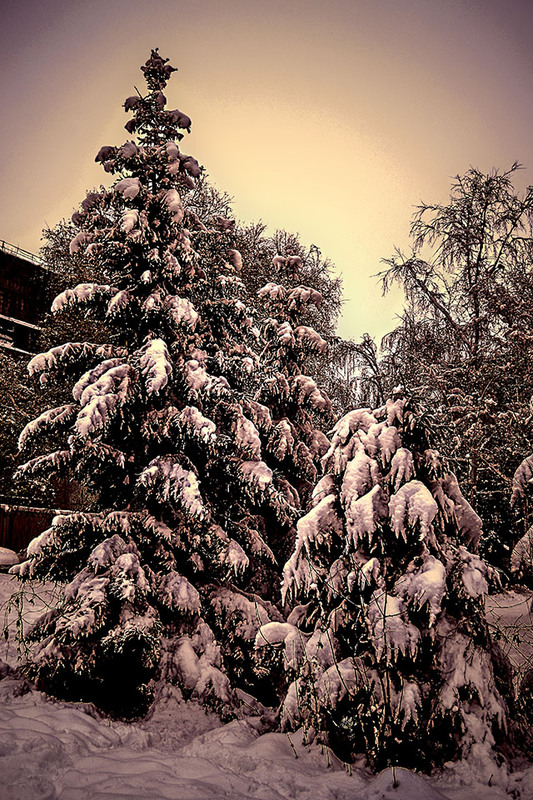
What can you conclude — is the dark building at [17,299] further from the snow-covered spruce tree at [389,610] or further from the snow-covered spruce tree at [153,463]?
the snow-covered spruce tree at [389,610]

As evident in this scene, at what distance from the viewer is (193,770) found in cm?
442

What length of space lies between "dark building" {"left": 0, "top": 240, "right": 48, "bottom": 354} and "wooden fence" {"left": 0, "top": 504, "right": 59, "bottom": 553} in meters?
10.2

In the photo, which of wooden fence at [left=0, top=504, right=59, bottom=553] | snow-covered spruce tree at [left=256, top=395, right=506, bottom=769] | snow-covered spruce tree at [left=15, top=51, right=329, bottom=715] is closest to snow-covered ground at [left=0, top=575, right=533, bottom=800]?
snow-covered spruce tree at [left=256, top=395, right=506, bottom=769]

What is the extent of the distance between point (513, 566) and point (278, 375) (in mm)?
7196

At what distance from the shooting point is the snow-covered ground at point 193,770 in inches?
148

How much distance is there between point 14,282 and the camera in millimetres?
26984

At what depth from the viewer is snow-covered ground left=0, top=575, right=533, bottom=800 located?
3.76m

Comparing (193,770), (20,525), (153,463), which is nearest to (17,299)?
(20,525)

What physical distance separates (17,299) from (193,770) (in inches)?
1055

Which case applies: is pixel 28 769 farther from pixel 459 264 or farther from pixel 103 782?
pixel 459 264

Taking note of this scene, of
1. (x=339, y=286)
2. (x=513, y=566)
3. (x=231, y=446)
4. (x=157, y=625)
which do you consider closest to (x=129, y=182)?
(x=231, y=446)

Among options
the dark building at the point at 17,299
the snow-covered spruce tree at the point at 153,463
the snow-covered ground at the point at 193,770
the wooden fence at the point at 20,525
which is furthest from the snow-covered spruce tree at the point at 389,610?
the dark building at the point at 17,299

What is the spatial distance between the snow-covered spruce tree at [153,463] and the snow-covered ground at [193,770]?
1.06m

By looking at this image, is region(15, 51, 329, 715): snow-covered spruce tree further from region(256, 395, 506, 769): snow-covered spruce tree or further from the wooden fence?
the wooden fence
